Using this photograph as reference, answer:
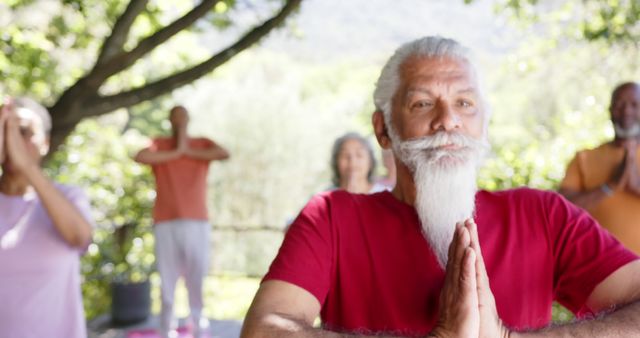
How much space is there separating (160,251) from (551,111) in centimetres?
2180

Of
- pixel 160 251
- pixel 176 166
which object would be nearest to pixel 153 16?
pixel 176 166

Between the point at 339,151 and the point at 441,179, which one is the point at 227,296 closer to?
the point at 339,151

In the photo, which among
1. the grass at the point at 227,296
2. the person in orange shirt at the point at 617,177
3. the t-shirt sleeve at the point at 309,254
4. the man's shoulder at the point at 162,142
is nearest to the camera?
the t-shirt sleeve at the point at 309,254

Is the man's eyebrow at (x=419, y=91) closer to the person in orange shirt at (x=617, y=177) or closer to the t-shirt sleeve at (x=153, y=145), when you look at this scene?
the person in orange shirt at (x=617, y=177)

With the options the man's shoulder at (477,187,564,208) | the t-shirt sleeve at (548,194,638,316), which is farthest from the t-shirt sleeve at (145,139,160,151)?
the t-shirt sleeve at (548,194,638,316)

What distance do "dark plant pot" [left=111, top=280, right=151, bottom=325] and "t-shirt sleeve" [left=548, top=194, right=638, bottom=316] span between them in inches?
206

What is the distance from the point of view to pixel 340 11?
54.1 m

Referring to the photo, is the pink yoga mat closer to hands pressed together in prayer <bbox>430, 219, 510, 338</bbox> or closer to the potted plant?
the potted plant

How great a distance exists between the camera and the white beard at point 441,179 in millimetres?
1561

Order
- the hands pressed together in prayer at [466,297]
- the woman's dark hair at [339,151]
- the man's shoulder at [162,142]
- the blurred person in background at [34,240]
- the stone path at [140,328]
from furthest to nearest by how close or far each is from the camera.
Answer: the stone path at [140,328]
the man's shoulder at [162,142]
the woman's dark hair at [339,151]
the blurred person in background at [34,240]
the hands pressed together in prayer at [466,297]

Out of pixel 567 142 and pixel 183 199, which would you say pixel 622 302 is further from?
pixel 567 142

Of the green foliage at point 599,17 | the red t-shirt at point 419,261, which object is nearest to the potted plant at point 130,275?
the green foliage at point 599,17

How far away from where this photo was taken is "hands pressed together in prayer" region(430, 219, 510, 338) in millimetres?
1260

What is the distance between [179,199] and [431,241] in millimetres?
3576
